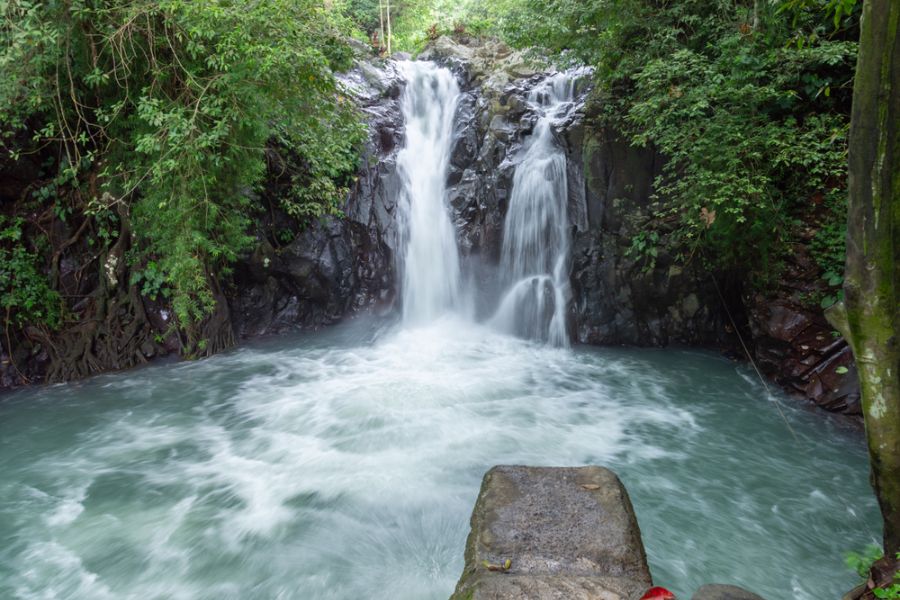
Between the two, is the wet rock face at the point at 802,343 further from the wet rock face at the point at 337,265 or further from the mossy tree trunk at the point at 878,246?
the wet rock face at the point at 337,265

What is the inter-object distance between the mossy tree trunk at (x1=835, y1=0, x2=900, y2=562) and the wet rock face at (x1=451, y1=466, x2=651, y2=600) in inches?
51.5

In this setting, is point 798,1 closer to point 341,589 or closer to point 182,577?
point 341,589

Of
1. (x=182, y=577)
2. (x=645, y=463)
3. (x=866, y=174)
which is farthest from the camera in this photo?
(x=645, y=463)

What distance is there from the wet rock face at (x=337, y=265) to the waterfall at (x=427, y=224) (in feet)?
1.00

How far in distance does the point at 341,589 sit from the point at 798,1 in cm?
493

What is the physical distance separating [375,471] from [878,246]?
4230mm

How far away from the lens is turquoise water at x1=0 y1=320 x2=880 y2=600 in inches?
143

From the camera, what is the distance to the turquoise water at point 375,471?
11.9ft

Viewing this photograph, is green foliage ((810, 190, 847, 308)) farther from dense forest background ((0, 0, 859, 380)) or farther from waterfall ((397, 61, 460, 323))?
waterfall ((397, 61, 460, 323))

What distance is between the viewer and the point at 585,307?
919cm

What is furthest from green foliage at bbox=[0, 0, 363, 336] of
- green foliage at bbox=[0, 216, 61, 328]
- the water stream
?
the water stream

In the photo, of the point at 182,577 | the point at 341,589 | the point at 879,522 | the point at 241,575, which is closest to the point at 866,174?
the point at 879,522

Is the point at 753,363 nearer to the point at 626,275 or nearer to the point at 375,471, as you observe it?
the point at 626,275

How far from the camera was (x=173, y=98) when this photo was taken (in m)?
6.69
